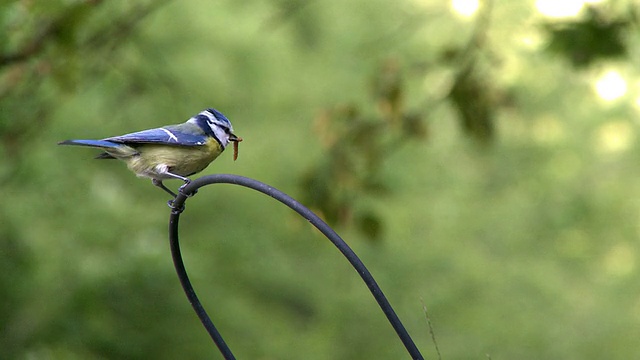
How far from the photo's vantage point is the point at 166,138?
7.22 ft

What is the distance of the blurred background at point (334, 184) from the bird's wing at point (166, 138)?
1.45 metres

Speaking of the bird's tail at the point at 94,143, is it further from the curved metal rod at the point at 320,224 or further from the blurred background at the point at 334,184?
the blurred background at the point at 334,184

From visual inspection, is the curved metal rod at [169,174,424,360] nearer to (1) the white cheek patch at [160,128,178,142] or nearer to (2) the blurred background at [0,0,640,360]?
(1) the white cheek patch at [160,128,178,142]

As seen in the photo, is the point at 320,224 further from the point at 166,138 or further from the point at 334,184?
the point at 334,184

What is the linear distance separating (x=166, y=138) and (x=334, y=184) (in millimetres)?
2002

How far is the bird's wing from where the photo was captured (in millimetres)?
2160

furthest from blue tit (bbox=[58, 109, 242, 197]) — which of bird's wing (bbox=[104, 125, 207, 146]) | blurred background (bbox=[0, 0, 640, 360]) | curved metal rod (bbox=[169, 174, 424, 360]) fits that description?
blurred background (bbox=[0, 0, 640, 360])

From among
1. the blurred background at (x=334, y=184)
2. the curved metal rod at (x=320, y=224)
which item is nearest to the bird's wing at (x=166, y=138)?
the curved metal rod at (x=320, y=224)

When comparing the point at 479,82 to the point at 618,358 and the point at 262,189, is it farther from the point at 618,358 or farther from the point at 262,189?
the point at 618,358

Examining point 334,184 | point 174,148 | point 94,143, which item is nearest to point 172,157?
point 174,148

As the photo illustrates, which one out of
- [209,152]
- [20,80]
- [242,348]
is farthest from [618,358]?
[209,152]

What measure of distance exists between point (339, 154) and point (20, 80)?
1.56 meters

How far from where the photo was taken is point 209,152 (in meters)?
2.23

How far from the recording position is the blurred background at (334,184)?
4.14 meters
